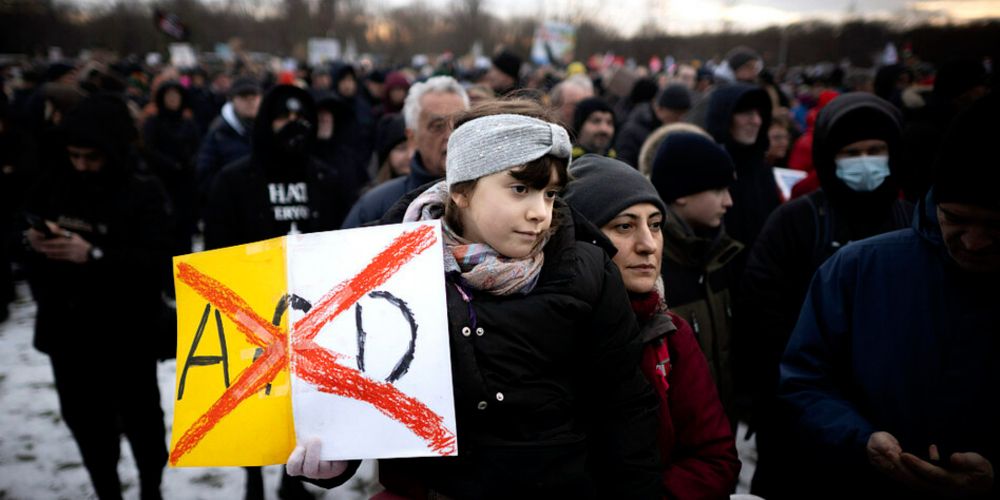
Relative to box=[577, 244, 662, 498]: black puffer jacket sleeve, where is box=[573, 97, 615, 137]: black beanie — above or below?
above

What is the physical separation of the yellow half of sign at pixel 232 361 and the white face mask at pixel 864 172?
8.02 ft

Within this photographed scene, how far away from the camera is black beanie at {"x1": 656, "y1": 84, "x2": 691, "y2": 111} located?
5957 millimetres

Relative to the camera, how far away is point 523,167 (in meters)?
1.38

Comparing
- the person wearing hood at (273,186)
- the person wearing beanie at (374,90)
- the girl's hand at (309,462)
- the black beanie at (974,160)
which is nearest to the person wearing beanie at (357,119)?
the person wearing beanie at (374,90)

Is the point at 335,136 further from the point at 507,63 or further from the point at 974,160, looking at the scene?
the point at 974,160

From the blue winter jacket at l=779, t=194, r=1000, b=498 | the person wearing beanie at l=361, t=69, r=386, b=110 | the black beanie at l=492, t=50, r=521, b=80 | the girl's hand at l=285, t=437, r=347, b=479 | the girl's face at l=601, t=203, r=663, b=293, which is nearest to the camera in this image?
the girl's hand at l=285, t=437, r=347, b=479

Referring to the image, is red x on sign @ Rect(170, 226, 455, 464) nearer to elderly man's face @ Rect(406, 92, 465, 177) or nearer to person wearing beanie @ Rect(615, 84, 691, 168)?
elderly man's face @ Rect(406, 92, 465, 177)

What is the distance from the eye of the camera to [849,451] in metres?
1.73

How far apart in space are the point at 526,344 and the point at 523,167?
1.37ft

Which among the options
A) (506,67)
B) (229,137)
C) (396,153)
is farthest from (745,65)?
(229,137)

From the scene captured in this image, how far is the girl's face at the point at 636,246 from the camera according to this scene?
1.82m

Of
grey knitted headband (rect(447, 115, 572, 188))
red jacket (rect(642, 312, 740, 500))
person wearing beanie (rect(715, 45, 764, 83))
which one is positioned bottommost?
red jacket (rect(642, 312, 740, 500))

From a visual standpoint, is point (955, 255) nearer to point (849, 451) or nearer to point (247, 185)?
point (849, 451)

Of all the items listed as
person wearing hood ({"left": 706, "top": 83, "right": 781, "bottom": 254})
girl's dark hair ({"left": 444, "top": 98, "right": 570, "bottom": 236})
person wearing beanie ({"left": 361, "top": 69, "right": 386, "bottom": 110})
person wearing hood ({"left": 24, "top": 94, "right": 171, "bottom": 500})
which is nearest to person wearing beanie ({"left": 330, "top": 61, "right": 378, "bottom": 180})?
person wearing beanie ({"left": 361, "top": 69, "right": 386, "bottom": 110})
